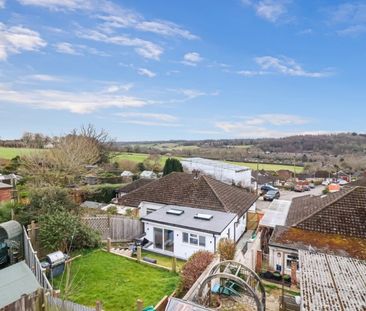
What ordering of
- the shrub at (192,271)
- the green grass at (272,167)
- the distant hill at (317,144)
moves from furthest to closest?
1. the distant hill at (317,144)
2. the green grass at (272,167)
3. the shrub at (192,271)

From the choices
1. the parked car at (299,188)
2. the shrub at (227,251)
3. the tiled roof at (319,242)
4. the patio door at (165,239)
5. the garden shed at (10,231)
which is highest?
the garden shed at (10,231)

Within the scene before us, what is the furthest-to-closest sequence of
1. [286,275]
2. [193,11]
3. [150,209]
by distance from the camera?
[150,209] < [193,11] < [286,275]

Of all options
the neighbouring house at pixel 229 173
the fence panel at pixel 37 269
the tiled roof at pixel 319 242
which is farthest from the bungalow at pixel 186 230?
the neighbouring house at pixel 229 173

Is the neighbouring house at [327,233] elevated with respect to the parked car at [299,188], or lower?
elevated

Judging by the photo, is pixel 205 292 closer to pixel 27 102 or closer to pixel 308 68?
pixel 308 68

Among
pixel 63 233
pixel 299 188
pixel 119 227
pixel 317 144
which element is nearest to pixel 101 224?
pixel 119 227

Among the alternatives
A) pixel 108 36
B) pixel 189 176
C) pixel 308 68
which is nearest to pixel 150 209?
pixel 189 176

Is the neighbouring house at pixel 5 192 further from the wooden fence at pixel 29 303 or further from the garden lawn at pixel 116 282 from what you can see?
the wooden fence at pixel 29 303

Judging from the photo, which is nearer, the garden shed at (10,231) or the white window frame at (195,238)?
the garden shed at (10,231)
